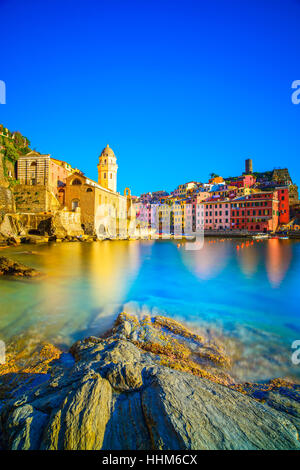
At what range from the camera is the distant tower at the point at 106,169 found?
4791 centimetres

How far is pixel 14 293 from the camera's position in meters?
8.05

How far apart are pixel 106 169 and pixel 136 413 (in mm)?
49565

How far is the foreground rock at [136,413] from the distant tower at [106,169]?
47426 millimetres

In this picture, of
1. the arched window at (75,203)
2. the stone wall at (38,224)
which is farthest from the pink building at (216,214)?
the stone wall at (38,224)

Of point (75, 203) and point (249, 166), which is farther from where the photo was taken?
point (249, 166)

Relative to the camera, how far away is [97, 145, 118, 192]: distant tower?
1886 inches

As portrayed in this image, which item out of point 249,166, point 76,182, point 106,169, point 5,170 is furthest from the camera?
point 249,166

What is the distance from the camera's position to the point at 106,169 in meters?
48.0

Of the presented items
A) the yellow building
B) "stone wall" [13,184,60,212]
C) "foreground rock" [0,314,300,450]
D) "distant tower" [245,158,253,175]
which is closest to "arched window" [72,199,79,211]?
the yellow building

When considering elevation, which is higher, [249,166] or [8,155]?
[249,166]

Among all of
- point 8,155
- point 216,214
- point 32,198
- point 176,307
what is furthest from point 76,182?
point 176,307

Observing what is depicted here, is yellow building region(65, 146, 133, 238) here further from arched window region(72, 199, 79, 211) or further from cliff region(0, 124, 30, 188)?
cliff region(0, 124, 30, 188)

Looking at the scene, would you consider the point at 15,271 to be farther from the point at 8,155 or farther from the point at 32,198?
the point at 8,155

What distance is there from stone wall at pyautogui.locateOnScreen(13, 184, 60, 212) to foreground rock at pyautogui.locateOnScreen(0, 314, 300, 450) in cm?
3259
